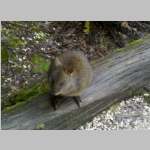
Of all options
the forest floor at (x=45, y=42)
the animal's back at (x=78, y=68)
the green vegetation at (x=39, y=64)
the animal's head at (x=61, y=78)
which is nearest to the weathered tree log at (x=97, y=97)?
the animal's back at (x=78, y=68)

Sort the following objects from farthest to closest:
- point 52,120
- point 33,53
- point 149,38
Answer: point 33,53
point 149,38
point 52,120

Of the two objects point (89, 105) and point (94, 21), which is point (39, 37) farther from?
point (89, 105)

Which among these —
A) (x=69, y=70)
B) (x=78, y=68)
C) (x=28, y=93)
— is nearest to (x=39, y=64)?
(x=28, y=93)

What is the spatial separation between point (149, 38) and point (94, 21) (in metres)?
1.25

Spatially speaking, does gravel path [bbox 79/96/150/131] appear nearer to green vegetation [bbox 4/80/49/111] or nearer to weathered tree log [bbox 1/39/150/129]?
weathered tree log [bbox 1/39/150/129]

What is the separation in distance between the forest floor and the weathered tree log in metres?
0.79

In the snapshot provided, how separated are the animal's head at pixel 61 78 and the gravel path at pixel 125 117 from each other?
0.56m

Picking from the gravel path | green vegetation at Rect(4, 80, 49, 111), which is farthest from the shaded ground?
the gravel path

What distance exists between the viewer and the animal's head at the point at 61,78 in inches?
231

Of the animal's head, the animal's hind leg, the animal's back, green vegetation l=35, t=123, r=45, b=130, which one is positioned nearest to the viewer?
the animal's head

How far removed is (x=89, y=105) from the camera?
634 centimetres

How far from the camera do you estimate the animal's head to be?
5.88m

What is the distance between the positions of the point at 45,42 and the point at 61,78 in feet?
6.80

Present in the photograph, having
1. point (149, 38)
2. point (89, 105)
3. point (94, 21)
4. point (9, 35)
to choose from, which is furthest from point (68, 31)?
point (89, 105)
